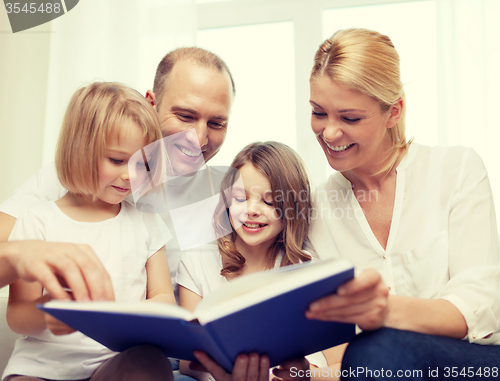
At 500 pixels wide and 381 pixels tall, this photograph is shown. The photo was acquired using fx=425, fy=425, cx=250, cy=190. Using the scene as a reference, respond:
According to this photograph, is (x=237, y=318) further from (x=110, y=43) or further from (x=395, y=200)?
(x=110, y=43)

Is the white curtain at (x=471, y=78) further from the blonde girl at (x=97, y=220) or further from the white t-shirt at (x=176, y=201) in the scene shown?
the blonde girl at (x=97, y=220)

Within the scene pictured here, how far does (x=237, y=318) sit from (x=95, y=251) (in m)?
0.54

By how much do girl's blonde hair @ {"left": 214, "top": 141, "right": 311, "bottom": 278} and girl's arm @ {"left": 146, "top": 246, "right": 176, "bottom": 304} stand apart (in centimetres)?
21

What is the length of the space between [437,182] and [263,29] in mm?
1255

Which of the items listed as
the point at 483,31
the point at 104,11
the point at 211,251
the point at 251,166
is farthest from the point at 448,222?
the point at 104,11

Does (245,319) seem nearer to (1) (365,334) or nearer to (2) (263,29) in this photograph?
(1) (365,334)

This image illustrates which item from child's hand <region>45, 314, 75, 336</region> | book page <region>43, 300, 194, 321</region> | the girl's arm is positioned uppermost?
book page <region>43, 300, 194, 321</region>

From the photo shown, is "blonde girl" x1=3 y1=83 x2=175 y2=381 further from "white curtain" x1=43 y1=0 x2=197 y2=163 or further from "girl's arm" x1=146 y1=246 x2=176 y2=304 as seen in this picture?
"white curtain" x1=43 y1=0 x2=197 y2=163

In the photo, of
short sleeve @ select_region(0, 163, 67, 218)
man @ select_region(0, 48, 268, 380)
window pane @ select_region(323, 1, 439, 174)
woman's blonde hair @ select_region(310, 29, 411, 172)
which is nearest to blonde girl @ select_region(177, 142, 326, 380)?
man @ select_region(0, 48, 268, 380)

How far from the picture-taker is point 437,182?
41.4 inches

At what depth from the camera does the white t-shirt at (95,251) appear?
0.84 metres

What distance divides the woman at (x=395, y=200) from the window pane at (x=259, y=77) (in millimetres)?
716

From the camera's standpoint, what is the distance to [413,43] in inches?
72.6

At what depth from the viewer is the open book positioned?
1.65 ft
